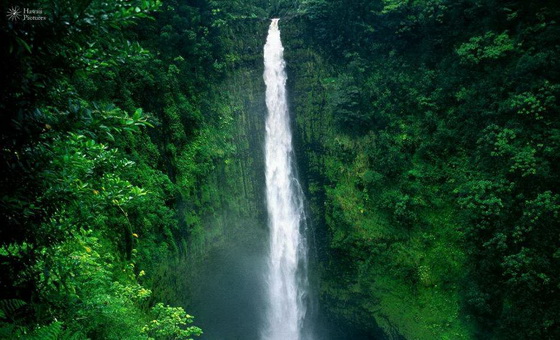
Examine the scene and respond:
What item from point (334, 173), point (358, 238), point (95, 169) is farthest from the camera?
Result: point (334, 173)

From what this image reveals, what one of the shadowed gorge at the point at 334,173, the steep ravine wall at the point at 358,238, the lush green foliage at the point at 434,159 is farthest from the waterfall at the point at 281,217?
the lush green foliage at the point at 434,159

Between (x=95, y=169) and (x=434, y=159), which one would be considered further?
(x=434, y=159)

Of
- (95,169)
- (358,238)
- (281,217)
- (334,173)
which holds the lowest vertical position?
(358,238)

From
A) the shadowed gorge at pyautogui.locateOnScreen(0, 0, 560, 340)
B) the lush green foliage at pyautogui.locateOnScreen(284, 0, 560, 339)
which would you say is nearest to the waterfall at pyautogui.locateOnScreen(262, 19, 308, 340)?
the shadowed gorge at pyautogui.locateOnScreen(0, 0, 560, 340)

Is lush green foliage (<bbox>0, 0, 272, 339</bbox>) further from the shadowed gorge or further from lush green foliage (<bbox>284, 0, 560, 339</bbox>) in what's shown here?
lush green foliage (<bbox>284, 0, 560, 339</bbox>)

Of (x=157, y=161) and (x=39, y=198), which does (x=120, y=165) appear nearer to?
(x=39, y=198)

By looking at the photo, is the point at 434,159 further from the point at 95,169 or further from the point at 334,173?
the point at 95,169

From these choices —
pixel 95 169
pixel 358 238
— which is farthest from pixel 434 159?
pixel 95 169

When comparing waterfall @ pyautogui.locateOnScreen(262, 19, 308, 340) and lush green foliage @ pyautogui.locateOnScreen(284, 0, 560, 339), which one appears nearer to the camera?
lush green foliage @ pyautogui.locateOnScreen(284, 0, 560, 339)

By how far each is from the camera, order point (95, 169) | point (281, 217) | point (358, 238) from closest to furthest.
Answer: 1. point (95, 169)
2. point (358, 238)
3. point (281, 217)
